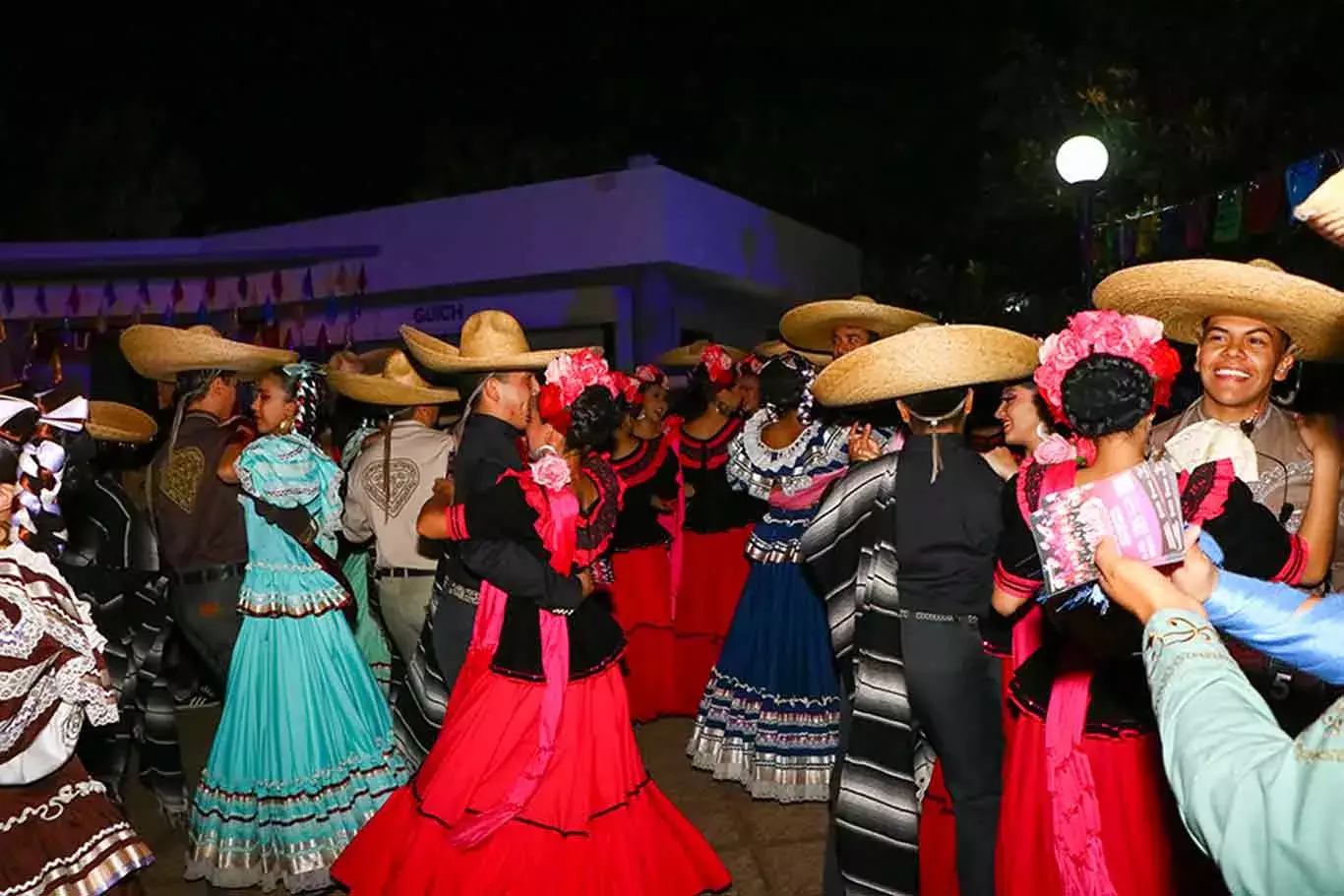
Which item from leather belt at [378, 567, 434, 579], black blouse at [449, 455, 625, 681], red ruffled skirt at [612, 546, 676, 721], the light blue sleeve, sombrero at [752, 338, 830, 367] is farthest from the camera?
red ruffled skirt at [612, 546, 676, 721]

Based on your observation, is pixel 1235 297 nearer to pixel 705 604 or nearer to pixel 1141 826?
pixel 1141 826

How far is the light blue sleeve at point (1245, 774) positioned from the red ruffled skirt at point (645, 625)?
5.95 metres

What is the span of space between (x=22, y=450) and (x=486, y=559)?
1470mm

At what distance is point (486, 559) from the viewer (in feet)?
13.0

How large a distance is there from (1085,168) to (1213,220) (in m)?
1.12

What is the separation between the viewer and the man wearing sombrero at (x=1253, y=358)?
3.46m

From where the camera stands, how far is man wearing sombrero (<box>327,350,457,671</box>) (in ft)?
17.4

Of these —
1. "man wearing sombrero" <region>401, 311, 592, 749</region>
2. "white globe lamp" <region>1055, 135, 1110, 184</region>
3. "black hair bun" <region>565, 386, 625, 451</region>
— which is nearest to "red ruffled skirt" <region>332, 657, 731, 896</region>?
"man wearing sombrero" <region>401, 311, 592, 749</region>

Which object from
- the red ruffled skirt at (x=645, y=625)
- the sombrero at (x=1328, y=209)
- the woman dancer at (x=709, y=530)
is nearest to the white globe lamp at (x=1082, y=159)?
the woman dancer at (x=709, y=530)

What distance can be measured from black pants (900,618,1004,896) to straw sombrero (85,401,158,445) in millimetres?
3703

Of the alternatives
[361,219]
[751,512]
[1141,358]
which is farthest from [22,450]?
[361,219]

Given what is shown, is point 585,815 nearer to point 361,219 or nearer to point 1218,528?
point 1218,528

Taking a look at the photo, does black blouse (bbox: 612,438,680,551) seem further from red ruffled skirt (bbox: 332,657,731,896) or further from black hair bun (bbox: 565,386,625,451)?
black hair bun (bbox: 565,386,625,451)

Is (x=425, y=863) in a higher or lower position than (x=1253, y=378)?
lower
